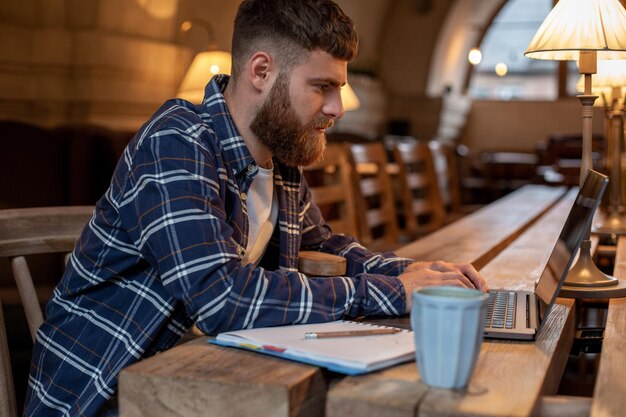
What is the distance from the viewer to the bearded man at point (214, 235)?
131cm

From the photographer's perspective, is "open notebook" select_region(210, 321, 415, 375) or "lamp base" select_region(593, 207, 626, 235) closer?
"open notebook" select_region(210, 321, 415, 375)

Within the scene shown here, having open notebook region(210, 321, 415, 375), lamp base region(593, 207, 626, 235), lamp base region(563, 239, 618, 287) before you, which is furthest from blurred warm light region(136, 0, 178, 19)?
open notebook region(210, 321, 415, 375)

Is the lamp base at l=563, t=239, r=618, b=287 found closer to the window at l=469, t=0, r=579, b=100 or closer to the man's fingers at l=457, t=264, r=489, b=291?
the man's fingers at l=457, t=264, r=489, b=291

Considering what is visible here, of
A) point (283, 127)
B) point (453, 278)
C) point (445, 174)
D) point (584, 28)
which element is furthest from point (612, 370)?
point (445, 174)

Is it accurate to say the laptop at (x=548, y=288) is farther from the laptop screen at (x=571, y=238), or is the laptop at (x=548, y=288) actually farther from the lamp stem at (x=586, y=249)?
the lamp stem at (x=586, y=249)

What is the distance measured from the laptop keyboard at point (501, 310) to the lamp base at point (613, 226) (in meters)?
1.16

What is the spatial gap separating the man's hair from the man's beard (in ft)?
0.18

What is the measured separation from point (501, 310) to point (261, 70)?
0.58m

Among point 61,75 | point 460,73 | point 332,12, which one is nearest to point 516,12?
point 460,73

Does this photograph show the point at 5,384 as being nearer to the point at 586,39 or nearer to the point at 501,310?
the point at 501,310

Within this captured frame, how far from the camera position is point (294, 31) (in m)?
1.54

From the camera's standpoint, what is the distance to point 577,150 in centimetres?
849

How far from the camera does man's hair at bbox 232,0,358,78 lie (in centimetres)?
153

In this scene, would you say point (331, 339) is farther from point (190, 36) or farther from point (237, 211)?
point (190, 36)
